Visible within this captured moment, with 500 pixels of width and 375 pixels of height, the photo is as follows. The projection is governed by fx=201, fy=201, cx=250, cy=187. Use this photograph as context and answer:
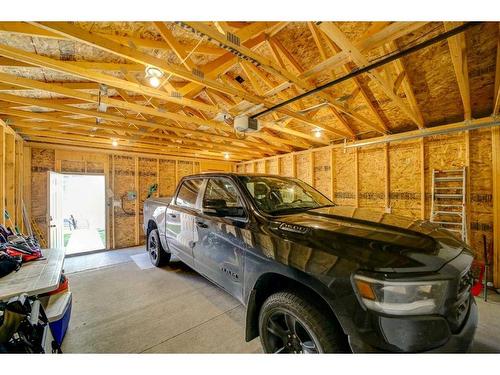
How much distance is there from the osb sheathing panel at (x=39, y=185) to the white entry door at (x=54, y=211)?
147 mm

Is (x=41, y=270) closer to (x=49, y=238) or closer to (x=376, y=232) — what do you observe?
(x=376, y=232)

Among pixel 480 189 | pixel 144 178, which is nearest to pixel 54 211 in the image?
pixel 144 178

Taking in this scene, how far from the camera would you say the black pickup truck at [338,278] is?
1.17 meters

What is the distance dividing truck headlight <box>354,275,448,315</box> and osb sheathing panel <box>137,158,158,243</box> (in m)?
7.17

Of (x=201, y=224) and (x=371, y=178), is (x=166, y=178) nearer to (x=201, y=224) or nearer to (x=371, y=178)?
(x=201, y=224)

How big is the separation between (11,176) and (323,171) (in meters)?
7.44

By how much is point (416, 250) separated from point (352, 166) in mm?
4676

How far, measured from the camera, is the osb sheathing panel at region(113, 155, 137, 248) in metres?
6.42

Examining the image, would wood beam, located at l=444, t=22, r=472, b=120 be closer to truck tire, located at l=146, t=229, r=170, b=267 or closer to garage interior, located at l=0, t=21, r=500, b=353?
garage interior, located at l=0, t=21, r=500, b=353

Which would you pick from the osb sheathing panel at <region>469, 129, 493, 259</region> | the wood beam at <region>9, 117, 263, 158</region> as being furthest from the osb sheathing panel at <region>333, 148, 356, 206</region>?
the wood beam at <region>9, 117, 263, 158</region>

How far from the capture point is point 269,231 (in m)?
1.77

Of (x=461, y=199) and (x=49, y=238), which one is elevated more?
(x=461, y=199)

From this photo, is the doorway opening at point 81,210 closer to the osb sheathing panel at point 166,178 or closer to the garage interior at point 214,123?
the osb sheathing panel at point 166,178
